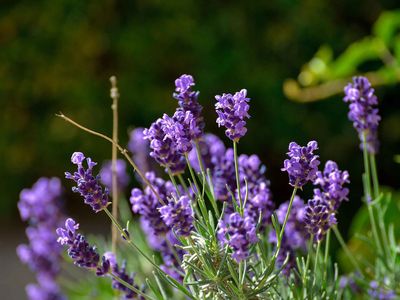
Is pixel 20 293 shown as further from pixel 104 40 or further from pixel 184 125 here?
pixel 184 125

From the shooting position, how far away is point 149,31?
341cm

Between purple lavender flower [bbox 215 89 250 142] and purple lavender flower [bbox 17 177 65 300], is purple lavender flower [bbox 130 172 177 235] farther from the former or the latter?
purple lavender flower [bbox 17 177 65 300]

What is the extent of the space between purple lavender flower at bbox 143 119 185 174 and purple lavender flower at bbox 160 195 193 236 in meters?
0.07

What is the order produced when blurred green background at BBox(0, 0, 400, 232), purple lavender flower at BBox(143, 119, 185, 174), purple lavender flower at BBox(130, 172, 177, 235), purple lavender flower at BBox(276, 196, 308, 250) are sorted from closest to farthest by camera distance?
purple lavender flower at BBox(143, 119, 185, 174) < purple lavender flower at BBox(130, 172, 177, 235) < purple lavender flower at BBox(276, 196, 308, 250) < blurred green background at BBox(0, 0, 400, 232)

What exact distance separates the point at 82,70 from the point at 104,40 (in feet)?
0.71

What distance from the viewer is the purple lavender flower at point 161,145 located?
3.30 feet

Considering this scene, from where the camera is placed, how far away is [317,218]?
3.36 feet

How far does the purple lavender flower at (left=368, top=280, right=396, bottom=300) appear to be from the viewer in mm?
1253

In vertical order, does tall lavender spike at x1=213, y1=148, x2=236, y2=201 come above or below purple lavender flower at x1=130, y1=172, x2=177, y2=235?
above

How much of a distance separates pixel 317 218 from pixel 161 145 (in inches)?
9.6

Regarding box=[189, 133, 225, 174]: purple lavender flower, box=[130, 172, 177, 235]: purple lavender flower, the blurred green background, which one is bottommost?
box=[130, 172, 177, 235]: purple lavender flower

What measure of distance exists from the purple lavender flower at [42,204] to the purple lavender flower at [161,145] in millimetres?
819

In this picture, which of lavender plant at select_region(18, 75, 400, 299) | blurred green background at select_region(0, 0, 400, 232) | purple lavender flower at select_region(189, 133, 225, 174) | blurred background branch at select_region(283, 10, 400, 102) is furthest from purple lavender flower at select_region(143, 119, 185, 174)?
blurred green background at select_region(0, 0, 400, 232)

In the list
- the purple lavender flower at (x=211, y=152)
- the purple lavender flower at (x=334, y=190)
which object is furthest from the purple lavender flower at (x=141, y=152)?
the purple lavender flower at (x=334, y=190)
